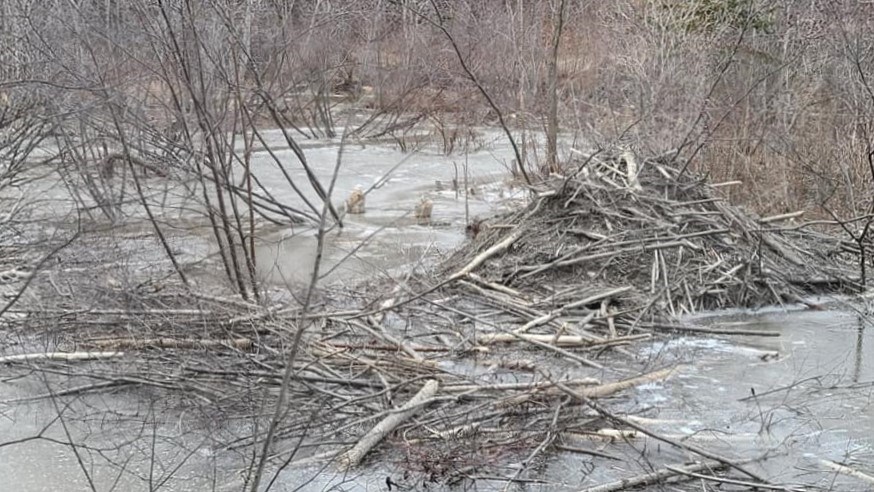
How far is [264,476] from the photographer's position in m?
5.14

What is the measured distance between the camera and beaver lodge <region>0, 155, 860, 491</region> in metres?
5.34

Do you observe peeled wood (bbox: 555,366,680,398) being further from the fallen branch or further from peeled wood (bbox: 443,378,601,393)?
the fallen branch

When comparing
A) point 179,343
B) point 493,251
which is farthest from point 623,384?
point 179,343

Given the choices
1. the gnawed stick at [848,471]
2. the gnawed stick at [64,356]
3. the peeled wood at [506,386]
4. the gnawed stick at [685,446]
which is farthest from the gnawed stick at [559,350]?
the gnawed stick at [64,356]

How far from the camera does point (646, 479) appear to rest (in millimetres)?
4922

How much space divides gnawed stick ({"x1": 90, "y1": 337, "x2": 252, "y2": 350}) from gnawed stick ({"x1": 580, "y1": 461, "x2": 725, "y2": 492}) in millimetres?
2684

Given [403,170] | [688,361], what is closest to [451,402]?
[688,361]

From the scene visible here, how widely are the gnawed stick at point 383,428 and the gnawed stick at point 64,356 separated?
2.08 metres

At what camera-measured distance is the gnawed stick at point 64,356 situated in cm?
644

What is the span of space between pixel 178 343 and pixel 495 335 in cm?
217

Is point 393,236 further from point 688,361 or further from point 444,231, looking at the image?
point 688,361

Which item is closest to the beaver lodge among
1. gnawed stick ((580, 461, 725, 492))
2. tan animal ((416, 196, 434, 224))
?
gnawed stick ((580, 461, 725, 492))

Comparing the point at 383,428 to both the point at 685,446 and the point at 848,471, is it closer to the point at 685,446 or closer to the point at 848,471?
the point at 685,446

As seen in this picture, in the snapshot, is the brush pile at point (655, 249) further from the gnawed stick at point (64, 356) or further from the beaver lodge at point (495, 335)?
the gnawed stick at point (64, 356)
